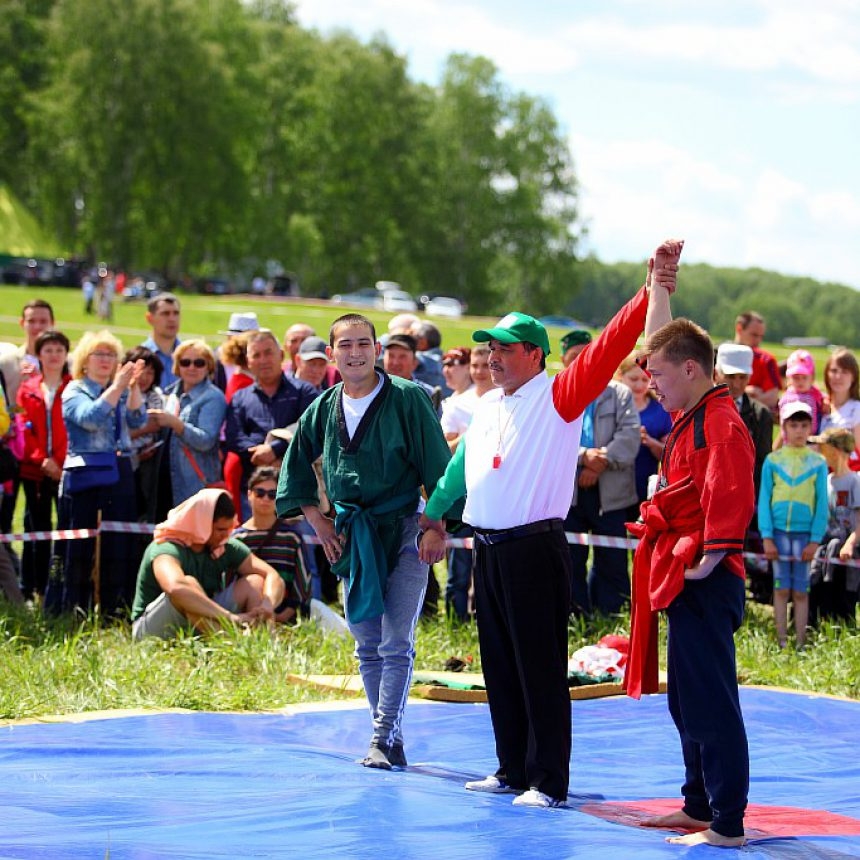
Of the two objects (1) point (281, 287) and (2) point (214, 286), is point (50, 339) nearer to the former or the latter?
(2) point (214, 286)

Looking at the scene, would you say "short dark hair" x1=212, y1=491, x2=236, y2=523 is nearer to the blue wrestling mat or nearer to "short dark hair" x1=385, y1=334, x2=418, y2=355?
"short dark hair" x1=385, y1=334, x2=418, y2=355

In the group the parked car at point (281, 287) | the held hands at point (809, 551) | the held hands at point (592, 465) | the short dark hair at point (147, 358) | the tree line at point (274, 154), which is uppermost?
the tree line at point (274, 154)

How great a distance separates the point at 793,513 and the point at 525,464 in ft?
14.2

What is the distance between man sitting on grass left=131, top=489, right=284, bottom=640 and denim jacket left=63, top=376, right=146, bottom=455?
88 cm

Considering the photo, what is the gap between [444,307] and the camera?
197 ft

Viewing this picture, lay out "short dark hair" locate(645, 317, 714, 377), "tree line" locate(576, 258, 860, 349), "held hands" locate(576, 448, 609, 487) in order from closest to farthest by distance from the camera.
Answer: "short dark hair" locate(645, 317, 714, 377)
"held hands" locate(576, 448, 609, 487)
"tree line" locate(576, 258, 860, 349)

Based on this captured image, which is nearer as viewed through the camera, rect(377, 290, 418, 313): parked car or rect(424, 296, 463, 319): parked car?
rect(377, 290, 418, 313): parked car

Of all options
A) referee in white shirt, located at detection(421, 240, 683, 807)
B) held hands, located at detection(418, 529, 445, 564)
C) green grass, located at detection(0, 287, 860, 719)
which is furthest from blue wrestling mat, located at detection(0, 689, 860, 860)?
held hands, located at detection(418, 529, 445, 564)

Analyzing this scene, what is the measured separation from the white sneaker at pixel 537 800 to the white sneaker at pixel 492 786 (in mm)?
231

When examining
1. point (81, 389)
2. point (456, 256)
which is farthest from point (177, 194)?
point (81, 389)

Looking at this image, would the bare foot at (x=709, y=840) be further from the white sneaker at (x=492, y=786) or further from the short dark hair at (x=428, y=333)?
the short dark hair at (x=428, y=333)

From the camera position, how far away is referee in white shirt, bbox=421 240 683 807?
5.55 meters

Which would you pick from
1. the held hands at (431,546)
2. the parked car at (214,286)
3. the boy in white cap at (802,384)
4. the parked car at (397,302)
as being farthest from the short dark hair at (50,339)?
the parked car at (214,286)

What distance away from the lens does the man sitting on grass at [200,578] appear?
884 centimetres
